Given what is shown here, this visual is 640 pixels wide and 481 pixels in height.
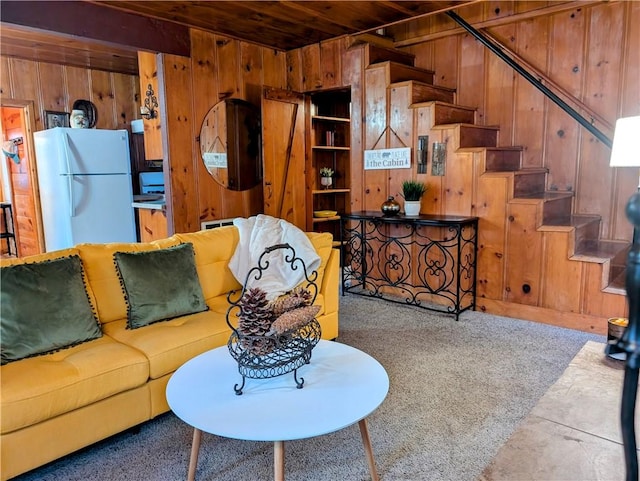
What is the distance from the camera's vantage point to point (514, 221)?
3611mm

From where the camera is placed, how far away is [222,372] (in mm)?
1793

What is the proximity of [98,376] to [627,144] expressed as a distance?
3155 mm

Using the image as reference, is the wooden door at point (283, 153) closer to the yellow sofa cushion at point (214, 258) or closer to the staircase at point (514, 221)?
the staircase at point (514, 221)

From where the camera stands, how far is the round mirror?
4.37 meters

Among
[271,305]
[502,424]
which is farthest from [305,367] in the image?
[502,424]

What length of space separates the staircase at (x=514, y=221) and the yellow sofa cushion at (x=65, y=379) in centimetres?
288

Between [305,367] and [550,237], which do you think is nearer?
[305,367]

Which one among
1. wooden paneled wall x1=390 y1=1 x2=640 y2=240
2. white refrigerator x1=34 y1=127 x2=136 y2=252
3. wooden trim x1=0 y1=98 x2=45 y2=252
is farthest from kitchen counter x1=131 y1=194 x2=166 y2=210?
wooden paneled wall x1=390 y1=1 x2=640 y2=240

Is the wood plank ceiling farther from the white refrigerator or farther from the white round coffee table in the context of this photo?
the white round coffee table

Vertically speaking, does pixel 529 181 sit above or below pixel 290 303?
above

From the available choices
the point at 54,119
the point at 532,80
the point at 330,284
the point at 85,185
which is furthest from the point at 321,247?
the point at 54,119

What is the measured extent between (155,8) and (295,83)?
171 centimetres

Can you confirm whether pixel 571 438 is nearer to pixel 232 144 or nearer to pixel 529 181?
pixel 529 181

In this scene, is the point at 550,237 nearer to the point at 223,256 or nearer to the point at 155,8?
the point at 223,256
